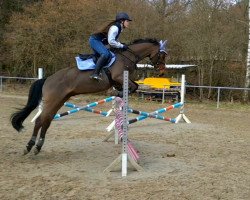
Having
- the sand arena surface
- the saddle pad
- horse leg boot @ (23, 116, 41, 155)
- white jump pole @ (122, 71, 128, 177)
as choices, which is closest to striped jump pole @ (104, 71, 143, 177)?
white jump pole @ (122, 71, 128, 177)

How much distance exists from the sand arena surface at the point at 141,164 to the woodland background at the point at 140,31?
7.74 metres

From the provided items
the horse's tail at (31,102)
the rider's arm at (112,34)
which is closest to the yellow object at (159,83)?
the horse's tail at (31,102)

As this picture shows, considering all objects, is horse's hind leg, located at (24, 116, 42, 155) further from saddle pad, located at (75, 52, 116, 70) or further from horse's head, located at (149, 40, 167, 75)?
horse's head, located at (149, 40, 167, 75)

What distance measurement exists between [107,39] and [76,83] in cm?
87

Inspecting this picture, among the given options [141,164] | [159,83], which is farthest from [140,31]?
[141,164]

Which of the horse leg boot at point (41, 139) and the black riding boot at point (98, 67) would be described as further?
the horse leg boot at point (41, 139)

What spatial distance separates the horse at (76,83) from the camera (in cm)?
605

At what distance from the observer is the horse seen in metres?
6.05

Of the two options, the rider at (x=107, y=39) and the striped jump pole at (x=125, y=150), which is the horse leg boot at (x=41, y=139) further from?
the striped jump pole at (x=125, y=150)

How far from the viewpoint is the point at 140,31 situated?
1903 centimetres

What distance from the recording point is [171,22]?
19.5 metres

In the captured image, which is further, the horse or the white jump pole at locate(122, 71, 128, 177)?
the horse

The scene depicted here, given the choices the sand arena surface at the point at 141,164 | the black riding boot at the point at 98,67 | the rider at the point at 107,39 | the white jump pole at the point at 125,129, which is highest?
the rider at the point at 107,39

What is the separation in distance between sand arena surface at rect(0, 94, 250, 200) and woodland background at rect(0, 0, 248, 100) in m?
7.74
